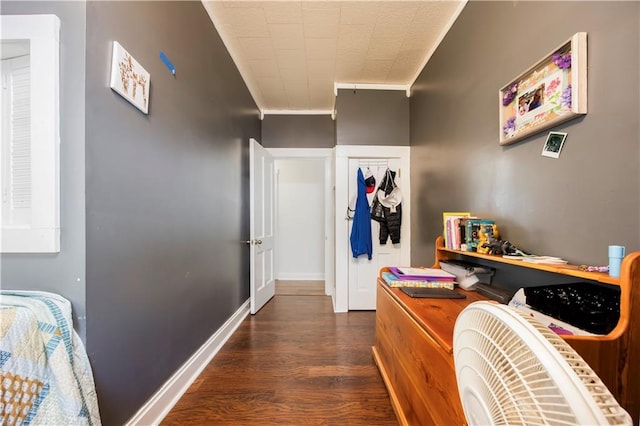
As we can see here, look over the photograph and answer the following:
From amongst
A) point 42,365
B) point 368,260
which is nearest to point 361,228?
point 368,260

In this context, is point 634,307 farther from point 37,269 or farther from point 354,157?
point 354,157

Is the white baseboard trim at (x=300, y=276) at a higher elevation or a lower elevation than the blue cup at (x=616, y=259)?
lower

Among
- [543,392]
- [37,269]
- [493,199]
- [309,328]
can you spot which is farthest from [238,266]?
[543,392]

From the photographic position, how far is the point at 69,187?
84 cm

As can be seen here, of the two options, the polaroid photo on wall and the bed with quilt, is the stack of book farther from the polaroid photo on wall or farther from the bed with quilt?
the bed with quilt

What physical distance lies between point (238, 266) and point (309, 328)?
907mm

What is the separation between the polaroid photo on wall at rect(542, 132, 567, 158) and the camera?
91cm

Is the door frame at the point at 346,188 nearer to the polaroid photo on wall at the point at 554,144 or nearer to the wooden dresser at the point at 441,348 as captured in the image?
the wooden dresser at the point at 441,348

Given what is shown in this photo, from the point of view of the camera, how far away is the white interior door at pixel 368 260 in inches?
103

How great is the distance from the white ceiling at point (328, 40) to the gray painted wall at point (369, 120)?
14 centimetres

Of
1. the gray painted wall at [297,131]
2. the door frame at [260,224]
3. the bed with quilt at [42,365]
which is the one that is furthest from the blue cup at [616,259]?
the gray painted wall at [297,131]

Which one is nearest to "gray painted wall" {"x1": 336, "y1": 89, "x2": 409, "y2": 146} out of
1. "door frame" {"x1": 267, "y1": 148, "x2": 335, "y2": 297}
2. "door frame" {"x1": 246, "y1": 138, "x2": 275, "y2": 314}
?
"door frame" {"x1": 267, "y1": 148, "x2": 335, "y2": 297}

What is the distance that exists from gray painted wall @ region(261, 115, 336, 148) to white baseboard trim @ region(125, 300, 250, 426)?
2.25 m

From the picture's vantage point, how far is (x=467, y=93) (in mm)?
1526
